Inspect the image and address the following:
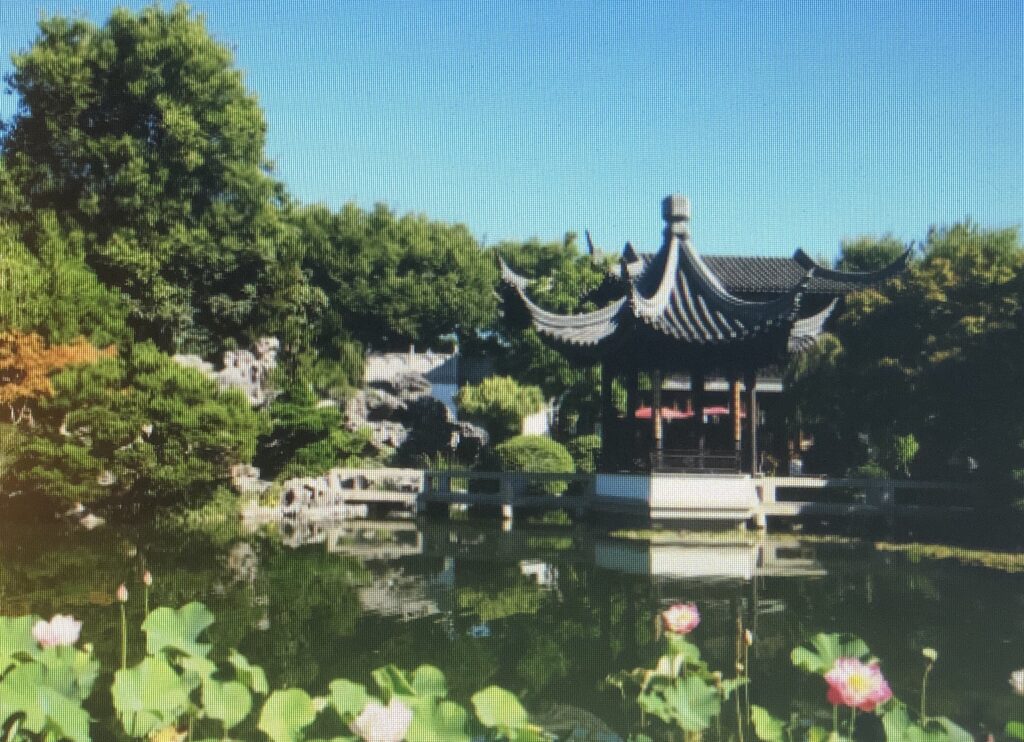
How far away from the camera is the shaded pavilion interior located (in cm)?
1337

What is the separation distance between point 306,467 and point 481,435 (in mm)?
7424

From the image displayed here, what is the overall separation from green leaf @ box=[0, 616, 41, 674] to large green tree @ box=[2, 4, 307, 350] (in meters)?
17.2

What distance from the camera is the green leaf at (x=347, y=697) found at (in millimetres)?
2645

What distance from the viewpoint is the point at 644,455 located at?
14.1 meters

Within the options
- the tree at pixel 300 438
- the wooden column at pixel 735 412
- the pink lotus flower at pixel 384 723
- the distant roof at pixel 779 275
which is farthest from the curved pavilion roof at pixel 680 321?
the pink lotus flower at pixel 384 723

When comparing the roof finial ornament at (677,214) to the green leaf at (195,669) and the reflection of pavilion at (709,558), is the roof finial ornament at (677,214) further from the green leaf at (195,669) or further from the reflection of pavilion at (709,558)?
the green leaf at (195,669)

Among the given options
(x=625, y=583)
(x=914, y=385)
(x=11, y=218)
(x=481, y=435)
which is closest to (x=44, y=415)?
(x=11, y=218)

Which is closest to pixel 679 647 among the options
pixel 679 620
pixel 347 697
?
pixel 679 620

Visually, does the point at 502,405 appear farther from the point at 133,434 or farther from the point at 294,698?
the point at 294,698

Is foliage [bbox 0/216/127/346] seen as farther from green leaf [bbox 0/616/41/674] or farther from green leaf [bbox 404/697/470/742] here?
green leaf [bbox 404/697/470/742]

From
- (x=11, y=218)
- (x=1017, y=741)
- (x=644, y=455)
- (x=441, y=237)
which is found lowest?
(x=1017, y=741)

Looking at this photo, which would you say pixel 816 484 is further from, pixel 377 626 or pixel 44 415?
pixel 44 415

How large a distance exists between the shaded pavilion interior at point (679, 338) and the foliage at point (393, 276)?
58.5ft

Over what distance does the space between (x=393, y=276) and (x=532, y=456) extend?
662 inches
